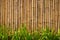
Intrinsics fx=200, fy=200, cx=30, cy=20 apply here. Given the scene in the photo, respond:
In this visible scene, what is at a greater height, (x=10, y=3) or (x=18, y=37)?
(x=10, y=3)

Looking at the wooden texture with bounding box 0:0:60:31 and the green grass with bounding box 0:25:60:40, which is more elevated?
the wooden texture with bounding box 0:0:60:31

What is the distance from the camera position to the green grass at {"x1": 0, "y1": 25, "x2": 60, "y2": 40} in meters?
4.41

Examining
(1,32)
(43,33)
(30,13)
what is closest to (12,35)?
(1,32)

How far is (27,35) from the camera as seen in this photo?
4938 mm

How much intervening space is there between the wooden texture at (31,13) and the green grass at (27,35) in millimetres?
123

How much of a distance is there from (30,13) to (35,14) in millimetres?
185

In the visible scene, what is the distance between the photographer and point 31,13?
195 inches

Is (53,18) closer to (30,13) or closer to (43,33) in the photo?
(43,33)

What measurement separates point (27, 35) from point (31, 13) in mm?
552

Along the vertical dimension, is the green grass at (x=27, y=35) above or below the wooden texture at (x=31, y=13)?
below

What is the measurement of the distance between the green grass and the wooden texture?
12 cm

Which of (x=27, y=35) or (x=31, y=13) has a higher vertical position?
(x=31, y=13)

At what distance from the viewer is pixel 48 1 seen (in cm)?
453

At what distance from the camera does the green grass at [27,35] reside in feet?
14.5
